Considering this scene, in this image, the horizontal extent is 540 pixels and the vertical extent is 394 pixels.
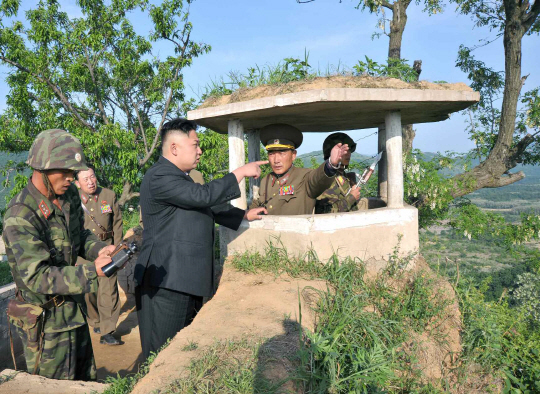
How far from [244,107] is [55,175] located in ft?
6.79

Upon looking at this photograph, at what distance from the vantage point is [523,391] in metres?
3.29

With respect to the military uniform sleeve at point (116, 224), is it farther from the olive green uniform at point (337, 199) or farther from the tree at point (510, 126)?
the tree at point (510, 126)

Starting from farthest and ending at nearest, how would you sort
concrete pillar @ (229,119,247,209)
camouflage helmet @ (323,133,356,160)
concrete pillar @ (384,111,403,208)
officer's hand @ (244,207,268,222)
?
1. camouflage helmet @ (323,133,356,160)
2. concrete pillar @ (229,119,247,209)
3. concrete pillar @ (384,111,403,208)
4. officer's hand @ (244,207,268,222)

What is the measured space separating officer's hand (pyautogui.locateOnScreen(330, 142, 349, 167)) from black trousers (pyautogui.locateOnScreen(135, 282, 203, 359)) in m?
1.71

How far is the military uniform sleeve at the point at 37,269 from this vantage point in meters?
2.31

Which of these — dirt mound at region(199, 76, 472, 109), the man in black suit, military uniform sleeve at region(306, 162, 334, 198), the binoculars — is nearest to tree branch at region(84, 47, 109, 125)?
dirt mound at region(199, 76, 472, 109)

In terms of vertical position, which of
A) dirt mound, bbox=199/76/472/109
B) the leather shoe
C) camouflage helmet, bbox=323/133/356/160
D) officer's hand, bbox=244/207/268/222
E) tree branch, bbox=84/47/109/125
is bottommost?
the leather shoe

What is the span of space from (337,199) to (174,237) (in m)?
2.51

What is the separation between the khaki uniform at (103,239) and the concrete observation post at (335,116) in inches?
70.4

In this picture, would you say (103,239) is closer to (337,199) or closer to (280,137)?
(280,137)

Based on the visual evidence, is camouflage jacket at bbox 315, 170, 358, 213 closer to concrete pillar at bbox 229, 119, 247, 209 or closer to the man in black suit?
concrete pillar at bbox 229, 119, 247, 209

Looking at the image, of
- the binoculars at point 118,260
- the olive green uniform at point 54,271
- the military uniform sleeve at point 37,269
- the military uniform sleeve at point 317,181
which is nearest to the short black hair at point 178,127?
the olive green uniform at point 54,271

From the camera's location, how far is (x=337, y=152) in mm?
3213

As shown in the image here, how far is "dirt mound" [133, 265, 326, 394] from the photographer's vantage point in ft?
7.14
